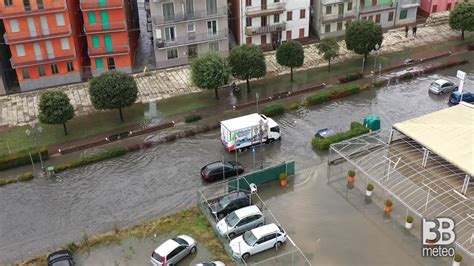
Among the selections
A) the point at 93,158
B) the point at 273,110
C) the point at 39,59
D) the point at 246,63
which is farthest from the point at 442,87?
the point at 39,59

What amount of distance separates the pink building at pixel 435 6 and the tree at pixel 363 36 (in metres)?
18.8

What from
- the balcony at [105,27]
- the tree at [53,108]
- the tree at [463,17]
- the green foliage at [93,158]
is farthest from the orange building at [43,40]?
the tree at [463,17]

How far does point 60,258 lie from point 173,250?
25.8ft

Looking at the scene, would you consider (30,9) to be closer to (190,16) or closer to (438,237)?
(190,16)

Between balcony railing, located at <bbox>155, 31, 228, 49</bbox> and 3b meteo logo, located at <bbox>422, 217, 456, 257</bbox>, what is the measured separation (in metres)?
36.4

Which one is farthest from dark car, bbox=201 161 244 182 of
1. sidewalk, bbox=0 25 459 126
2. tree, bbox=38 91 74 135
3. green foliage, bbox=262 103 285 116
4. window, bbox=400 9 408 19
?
window, bbox=400 9 408 19

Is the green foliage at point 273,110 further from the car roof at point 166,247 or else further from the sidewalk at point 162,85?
the car roof at point 166,247

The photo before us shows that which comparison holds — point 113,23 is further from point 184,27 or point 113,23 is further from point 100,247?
point 100,247

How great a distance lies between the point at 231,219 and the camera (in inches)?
1516

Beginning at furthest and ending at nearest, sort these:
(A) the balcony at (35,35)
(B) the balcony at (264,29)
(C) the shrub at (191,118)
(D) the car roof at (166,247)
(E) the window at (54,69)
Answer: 1. (B) the balcony at (264,29)
2. (E) the window at (54,69)
3. (A) the balcony at (35,35)
4. (C) the shrub at (191,118)
5. (D) the car roof at (166,247)

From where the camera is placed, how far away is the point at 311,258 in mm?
36375

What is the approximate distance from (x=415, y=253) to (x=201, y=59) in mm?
29455

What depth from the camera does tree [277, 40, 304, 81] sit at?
5853 cm

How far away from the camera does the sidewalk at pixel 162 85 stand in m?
56.2
